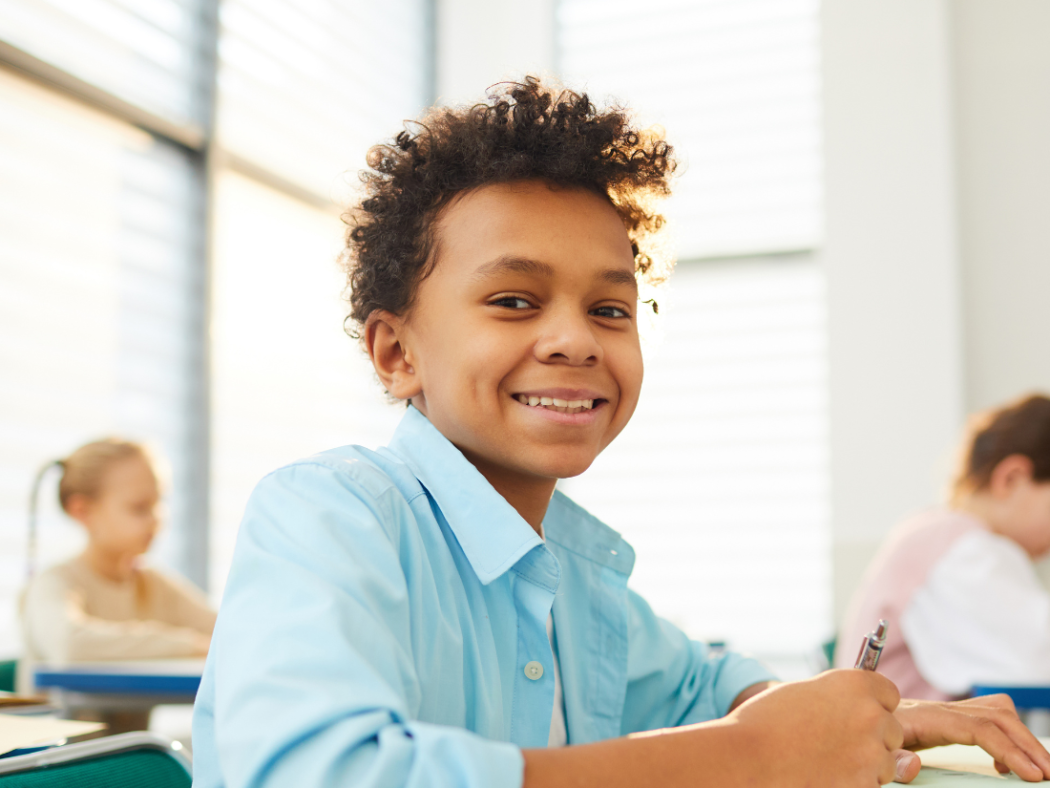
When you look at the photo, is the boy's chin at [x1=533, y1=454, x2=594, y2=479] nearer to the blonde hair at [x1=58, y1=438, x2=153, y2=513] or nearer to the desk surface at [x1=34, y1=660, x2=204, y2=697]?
the desk surface at [x1=34, y1=660, x2=204, y2=697]

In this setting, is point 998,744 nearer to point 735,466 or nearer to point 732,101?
point 735,466

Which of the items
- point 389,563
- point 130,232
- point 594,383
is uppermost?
point 130,232

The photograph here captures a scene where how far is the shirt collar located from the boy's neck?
0.08 meters

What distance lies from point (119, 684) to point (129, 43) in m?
2.16

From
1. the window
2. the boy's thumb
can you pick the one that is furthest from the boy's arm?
the window

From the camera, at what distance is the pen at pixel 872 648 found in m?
0.83

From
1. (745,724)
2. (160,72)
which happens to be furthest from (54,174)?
(745,724)

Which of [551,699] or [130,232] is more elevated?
→ [130,232]

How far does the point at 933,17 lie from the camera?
4.17m

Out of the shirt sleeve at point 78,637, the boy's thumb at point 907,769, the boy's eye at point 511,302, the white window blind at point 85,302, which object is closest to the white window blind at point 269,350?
the white window blind at point 85,302

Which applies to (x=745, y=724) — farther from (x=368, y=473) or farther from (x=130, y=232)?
(x=130, y=232)

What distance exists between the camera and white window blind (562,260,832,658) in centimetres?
447

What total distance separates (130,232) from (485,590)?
2730 millimetres

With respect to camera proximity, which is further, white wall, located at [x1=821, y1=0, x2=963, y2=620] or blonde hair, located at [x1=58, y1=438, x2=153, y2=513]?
white wall, located at [x1=821, y1=0, x2=963, y2=620]
